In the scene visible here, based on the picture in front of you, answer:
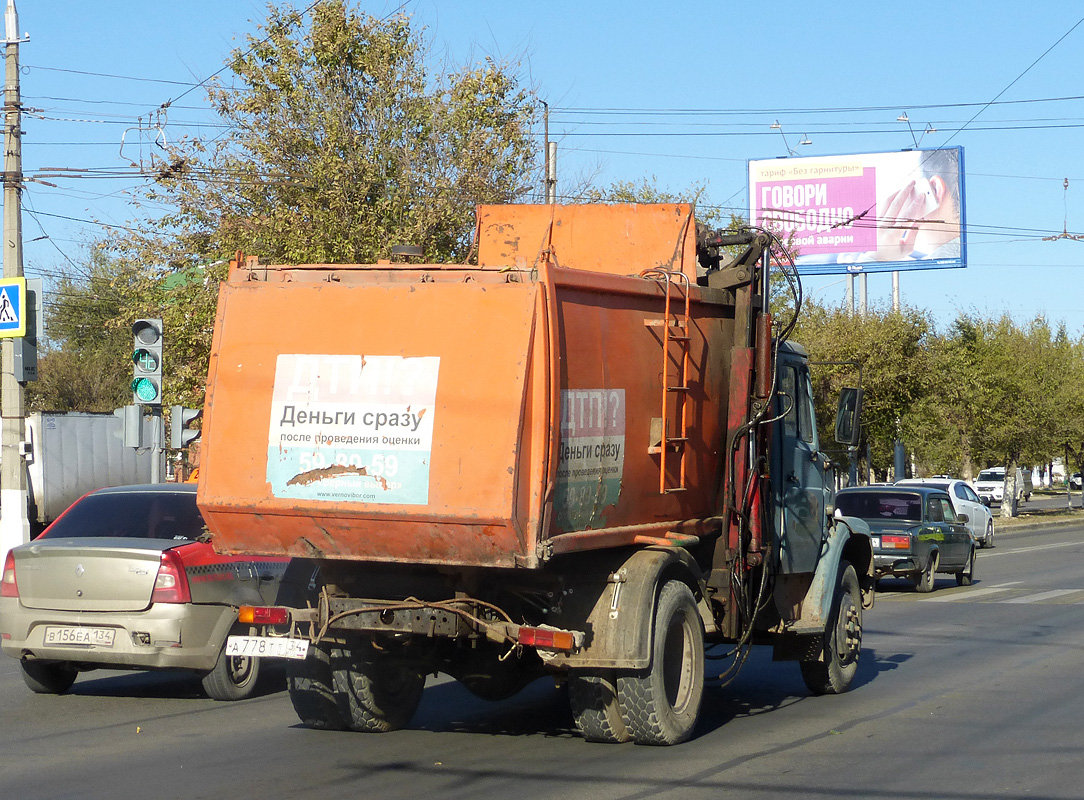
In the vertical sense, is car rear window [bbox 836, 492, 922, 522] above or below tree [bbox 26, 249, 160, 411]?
below

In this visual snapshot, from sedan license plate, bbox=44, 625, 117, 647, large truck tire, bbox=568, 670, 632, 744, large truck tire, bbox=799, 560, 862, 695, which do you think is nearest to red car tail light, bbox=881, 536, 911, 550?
large truck tire, bbox=799, 560, 862, 695

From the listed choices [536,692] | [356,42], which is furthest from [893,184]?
[536,692]

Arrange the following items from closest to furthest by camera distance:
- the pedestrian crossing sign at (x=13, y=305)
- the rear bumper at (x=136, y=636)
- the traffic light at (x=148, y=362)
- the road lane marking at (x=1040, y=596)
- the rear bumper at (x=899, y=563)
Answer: the rear bumper at (x=136, y=636) < the traffic light at (x=148, y=362) < the road lane marking at (x=1040, y=596) < the rear bumper at (x=899, y=563) < the pedestrian crossing sign at (x=13, y=305)

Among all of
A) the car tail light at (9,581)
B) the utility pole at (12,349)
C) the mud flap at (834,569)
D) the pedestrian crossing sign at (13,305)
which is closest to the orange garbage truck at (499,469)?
the mud flap at (834,569)

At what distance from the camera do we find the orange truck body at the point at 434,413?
6.52m

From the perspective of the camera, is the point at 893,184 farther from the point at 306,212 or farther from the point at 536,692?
the point at 536,692

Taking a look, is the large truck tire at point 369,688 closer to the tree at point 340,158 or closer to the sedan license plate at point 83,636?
the sedan license plate at point 83,636

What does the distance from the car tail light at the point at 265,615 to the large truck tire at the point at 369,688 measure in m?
0.55

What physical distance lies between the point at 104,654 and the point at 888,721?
5219 mm

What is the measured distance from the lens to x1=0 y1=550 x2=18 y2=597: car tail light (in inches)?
350

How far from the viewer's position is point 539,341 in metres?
6.55

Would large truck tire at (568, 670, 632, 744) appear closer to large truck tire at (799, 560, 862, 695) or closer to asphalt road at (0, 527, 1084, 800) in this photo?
asphalt road at (0, 527, 1084, 800)

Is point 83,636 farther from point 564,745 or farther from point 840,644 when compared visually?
point 840,644

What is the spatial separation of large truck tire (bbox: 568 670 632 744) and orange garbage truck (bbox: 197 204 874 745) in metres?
0.01
